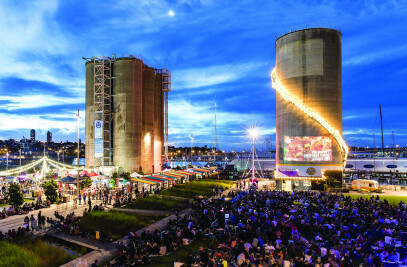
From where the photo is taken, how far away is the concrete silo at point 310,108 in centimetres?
5062

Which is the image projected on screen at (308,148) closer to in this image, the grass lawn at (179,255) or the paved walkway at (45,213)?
the paved walkway at (45,213)

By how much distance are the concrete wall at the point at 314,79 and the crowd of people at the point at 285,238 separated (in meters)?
27.5

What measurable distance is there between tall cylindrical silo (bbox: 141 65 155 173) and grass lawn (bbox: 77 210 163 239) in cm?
3932

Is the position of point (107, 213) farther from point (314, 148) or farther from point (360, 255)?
point (314, 148)

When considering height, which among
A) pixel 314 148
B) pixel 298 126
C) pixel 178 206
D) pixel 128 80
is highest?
pixel 128 80

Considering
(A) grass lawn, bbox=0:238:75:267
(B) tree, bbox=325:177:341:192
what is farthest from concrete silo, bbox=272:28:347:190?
(A) grass lawn, bbox=0:238:75:267

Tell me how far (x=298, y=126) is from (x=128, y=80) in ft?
118

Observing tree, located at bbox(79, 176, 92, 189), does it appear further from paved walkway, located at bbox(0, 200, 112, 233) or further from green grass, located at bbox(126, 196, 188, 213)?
green grass, located at bbox(126, 196, 188, 213)

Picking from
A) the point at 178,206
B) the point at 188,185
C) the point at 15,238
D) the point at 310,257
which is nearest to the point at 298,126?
the point at 188,185

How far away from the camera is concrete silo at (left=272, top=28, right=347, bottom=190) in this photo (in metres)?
50.6

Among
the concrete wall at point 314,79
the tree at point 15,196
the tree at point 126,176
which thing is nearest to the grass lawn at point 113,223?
the tree at point 15,196

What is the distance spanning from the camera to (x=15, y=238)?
65.6ft

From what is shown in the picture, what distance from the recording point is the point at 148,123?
2724 inches

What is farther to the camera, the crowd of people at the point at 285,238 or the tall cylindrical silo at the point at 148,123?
the tall cylindrical silo at the point at 148,123
